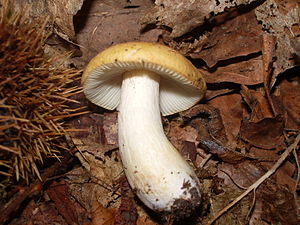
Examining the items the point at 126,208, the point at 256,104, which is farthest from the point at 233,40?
the point at 126,208

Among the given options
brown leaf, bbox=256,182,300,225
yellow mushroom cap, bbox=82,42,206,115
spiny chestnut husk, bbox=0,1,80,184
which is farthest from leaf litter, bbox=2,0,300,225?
spiny chestnut husk, bbox=0,1,80,184

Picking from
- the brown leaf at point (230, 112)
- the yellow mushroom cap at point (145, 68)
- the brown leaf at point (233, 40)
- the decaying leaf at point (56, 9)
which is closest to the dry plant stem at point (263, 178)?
the brown leaf at point (230, 112)

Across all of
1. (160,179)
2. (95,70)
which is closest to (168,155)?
(160,179)

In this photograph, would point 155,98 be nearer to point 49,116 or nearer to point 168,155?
point 168,155

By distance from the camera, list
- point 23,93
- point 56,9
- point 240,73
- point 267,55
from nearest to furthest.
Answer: point 23,93 → point 56,9 → point 267,55 → point 240,73

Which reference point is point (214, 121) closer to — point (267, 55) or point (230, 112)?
point (230, 112)

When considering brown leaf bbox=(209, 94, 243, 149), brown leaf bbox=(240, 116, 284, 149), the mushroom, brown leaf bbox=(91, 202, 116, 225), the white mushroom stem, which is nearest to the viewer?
the mushroom

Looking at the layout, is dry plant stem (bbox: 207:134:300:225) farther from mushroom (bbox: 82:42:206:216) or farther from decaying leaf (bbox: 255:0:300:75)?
decaying leaf (bbox: 255:0:300:75)
